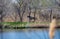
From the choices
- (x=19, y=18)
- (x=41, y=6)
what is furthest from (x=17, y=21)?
(x=41, y=6)

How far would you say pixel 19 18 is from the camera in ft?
8.89

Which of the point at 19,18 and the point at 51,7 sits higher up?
the point at 51,7

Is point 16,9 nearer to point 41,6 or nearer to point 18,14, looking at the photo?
point 18,14

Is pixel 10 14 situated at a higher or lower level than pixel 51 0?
lower

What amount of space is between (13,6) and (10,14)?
183 millimetres

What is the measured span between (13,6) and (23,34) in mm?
626

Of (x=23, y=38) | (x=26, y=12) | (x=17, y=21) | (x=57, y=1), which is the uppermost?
(x=57, y=1)

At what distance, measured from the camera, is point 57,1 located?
8.94ft

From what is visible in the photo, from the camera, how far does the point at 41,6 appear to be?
272cm

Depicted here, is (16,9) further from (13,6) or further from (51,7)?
(51,7)

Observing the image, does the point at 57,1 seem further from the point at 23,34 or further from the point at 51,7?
the point at 23,34

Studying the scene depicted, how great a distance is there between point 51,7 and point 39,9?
0.84ft

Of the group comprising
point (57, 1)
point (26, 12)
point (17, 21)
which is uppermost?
point (57, 1)

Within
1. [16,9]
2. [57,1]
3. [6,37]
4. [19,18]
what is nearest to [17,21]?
[19,18]
